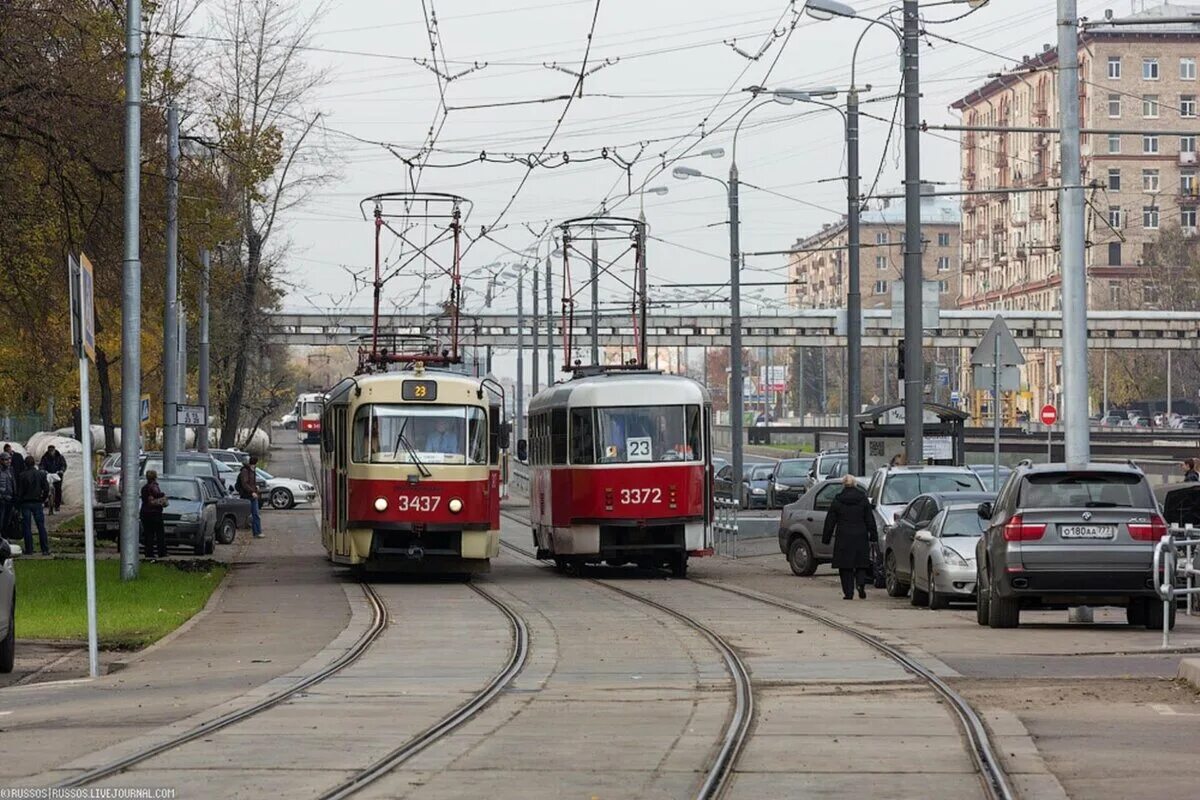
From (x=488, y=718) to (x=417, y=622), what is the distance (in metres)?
8.70

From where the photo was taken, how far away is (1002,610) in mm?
19812

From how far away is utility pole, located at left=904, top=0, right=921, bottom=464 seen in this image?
29.6m

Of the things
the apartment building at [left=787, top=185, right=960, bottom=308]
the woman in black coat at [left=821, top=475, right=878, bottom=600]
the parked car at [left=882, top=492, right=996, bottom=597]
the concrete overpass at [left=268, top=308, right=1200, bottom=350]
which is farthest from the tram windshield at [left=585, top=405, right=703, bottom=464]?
the apartment building at [left=787, top=185, right=960, bottom=308]

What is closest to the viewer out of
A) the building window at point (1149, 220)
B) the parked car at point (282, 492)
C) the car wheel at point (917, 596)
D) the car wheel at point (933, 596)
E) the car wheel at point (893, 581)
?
the car wheel at point (933, 596)

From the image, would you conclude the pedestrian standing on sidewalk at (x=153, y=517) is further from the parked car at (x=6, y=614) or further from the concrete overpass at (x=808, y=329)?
the concrete overpass at (x=808, y=329)

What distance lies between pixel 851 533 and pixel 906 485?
452 centimetres

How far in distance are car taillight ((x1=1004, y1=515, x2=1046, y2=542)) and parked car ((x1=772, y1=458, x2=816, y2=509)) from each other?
1465 inches

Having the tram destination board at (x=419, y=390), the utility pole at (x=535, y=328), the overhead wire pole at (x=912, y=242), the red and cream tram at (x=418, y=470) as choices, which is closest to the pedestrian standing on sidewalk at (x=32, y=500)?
the red and cream tram at (x=418, y=470)

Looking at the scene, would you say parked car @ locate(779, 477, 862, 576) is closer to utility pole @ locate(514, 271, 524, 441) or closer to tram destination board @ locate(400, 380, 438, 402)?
tram destination board @ locate(400, 380, 438, 402)

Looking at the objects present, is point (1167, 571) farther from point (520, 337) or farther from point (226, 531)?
point (520, 337)

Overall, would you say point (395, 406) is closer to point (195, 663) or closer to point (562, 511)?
point (562, 511)

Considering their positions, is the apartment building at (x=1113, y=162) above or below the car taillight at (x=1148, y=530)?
above

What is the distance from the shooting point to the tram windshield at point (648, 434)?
29.6 meters

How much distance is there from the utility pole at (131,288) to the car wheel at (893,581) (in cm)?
963
